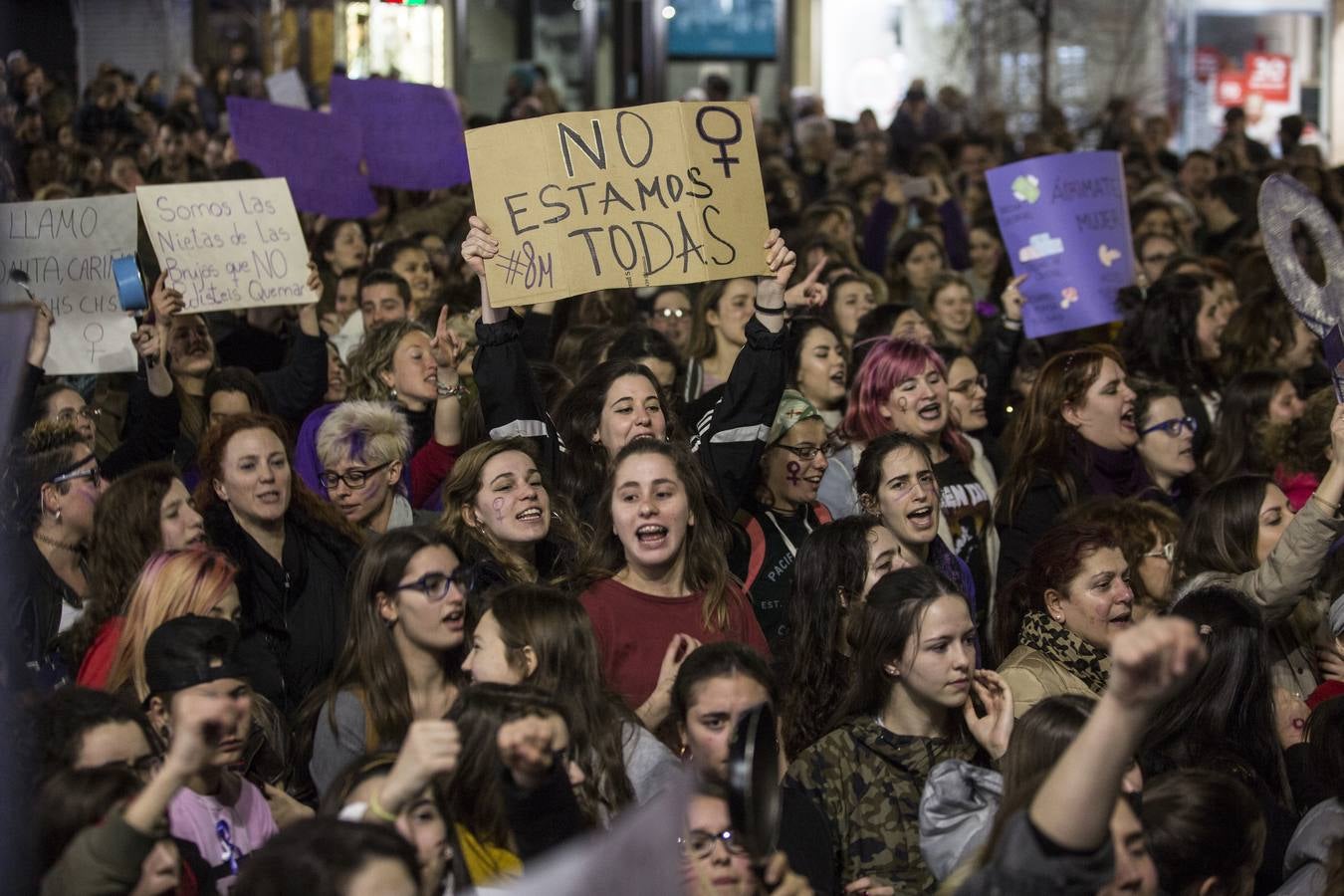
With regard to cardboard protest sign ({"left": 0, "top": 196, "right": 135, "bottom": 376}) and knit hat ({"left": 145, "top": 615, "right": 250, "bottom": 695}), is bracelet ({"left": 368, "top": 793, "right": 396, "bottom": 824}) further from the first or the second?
cardboard protest sign ({"left": 0, "top": 196, "right": 135, "bottom": 376})

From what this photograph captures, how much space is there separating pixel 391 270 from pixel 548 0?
56.2 feet

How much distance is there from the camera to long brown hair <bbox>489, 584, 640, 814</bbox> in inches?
163

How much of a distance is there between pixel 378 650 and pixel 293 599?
2.97 ft

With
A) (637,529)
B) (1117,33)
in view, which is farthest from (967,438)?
(1117,33)

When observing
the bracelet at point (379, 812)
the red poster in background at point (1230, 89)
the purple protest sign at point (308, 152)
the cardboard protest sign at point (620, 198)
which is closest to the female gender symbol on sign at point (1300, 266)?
the cardboard protest sign at point (620, 198)

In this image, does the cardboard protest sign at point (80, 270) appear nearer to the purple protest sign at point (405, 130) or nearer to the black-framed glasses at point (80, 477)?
the black-framed glasses at point (80, 477)

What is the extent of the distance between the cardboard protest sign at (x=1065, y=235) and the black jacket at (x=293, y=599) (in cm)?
416

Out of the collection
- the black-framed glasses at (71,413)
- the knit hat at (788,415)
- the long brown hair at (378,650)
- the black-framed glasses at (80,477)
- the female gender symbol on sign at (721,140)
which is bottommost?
the long brown hair at (378,650)

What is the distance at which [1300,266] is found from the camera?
19.5 ft

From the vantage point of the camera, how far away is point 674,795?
2803mm

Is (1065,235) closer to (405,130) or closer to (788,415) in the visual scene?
(788,415)

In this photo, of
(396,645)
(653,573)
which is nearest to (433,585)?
(396,645)

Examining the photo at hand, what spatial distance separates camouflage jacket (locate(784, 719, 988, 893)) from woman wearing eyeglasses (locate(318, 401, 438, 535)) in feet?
6.17

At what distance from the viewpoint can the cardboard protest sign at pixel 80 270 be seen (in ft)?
22.2
